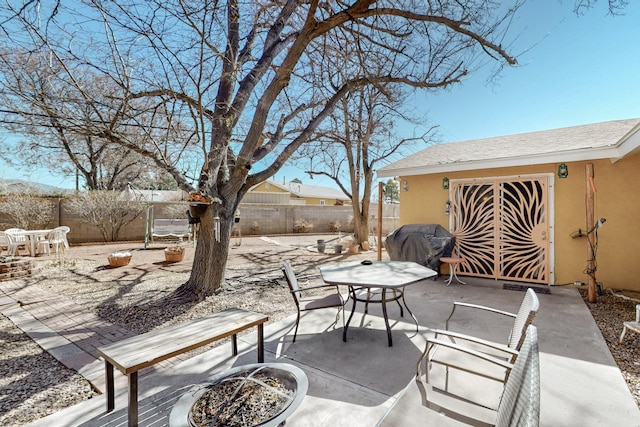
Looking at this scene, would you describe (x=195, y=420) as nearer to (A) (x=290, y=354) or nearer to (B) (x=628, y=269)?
(A) (x=290, y=354)

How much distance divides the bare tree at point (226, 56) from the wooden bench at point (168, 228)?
7.04 meters

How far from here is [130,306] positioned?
4773mm

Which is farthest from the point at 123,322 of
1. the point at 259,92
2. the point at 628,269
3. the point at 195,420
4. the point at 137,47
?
the point at 628,269

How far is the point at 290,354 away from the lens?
3.06 meters

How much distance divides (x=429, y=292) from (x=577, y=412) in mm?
3470

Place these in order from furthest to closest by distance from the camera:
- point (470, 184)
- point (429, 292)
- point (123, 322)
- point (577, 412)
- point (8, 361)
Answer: point (470, 184) < point (429, 292) < point (123, 322) < point (8, 361) < point (577, 412)

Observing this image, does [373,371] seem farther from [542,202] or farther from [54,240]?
[54,240]

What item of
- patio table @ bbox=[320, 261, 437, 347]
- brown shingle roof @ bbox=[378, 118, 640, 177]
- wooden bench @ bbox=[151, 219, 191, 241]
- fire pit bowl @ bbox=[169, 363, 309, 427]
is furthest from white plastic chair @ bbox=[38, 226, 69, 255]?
fire pit bowl @ bbox=[169, 363, 309, 427]

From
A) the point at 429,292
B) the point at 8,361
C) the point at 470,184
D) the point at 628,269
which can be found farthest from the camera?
the point at 470,184

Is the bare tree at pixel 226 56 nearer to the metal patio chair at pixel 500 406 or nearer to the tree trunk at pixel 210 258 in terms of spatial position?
the tree trunk at pixel 210 258

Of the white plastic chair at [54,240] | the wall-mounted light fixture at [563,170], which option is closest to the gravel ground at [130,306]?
the white plastic chair at [54,240]

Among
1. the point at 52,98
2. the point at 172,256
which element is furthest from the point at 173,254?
the point at 52,98

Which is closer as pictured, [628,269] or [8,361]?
[8,361]

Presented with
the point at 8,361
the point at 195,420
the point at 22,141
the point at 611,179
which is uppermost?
the point at 22,141
